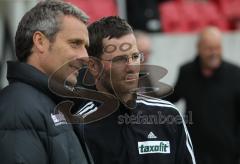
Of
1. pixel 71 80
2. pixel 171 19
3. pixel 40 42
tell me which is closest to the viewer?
pixel 40 42

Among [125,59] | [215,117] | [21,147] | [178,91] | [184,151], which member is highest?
[125,59]

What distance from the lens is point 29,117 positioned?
3.01 m

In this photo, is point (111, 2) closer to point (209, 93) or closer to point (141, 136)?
point (209, 93)

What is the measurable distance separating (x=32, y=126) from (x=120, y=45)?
102 centimetres

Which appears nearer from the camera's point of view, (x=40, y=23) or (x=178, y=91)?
(x=40, y=23)

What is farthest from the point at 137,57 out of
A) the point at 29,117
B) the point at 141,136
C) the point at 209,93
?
the point at 209,93

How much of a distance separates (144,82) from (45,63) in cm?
193

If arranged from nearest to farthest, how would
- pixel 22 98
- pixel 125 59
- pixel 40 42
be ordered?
pixel 22 98, pixel 40 42, pixel 125 59

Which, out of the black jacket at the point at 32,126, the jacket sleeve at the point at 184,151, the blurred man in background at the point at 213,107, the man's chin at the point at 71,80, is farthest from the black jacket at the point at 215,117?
the black jacket at the point at 32,126

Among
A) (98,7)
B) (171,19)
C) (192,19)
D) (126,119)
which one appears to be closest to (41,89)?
(126,119)

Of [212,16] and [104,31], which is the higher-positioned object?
[104,31]

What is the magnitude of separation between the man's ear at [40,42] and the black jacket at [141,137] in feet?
2.02

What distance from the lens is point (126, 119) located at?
3.79 m

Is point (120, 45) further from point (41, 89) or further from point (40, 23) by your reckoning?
point (41, 89)
